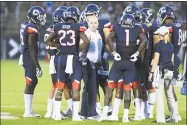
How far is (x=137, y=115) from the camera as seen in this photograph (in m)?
12.7

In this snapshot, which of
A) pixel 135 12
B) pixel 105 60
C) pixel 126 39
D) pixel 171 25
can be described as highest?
pixel 135 12

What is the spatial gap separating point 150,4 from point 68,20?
801 inches

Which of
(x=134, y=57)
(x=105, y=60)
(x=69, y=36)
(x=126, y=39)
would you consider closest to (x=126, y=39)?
(x=126, y=39)

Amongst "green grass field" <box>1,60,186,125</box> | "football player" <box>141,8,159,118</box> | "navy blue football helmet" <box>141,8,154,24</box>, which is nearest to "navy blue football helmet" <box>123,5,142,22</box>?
"football player" <box>141,8,159,118</box>

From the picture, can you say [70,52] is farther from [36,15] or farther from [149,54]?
[149,54]

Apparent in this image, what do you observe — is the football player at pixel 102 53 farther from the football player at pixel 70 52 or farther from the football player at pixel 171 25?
the football player at pixel 171 25

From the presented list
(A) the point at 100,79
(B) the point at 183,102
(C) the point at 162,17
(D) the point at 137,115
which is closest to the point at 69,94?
(A) the point at 100,79

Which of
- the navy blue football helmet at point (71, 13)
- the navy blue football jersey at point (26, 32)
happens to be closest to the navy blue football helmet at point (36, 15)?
the navy blue football jersey at point (26, 32)

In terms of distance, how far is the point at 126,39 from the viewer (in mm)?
12250

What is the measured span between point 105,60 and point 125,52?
1.40 metres

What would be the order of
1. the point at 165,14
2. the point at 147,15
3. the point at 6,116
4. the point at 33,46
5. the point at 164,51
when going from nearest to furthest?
the point at 164,51 → the point at 165,14 → the point at 33,46 → the point at 147,15 → the point at 6,116

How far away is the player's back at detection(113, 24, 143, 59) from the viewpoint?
12.2 meters

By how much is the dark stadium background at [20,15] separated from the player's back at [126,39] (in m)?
19.6

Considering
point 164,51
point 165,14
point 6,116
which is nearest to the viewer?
point 164,51
